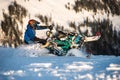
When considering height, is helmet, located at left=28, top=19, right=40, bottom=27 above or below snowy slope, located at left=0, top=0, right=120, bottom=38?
below

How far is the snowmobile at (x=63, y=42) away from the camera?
28.5 ft

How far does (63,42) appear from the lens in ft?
28.9

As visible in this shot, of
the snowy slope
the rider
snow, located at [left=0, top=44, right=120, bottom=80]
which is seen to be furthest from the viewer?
the snowy slope

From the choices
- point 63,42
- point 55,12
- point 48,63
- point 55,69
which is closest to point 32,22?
point 63,42

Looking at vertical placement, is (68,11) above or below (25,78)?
above

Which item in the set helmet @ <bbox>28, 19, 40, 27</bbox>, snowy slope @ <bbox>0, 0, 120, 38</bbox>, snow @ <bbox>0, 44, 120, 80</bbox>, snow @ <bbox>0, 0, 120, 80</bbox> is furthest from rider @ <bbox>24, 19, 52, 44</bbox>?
snow @ <bbox>0, 44, 120, 80</bbox>

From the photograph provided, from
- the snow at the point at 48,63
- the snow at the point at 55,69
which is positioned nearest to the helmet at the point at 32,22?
the snow at the point at 48,63

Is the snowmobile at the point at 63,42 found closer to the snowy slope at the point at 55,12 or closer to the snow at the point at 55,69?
the snowy slope at the point at 55,12

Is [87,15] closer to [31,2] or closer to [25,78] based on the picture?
[31,2]

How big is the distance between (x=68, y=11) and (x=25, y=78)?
4199 mm

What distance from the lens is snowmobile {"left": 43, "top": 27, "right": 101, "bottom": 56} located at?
8.70 metres

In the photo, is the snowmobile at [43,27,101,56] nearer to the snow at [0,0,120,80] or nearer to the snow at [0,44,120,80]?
→ the snow at [0,0,120,80]

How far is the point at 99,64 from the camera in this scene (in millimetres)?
6848

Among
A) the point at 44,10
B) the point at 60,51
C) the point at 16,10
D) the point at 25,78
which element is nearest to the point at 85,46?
the point at 60,51
